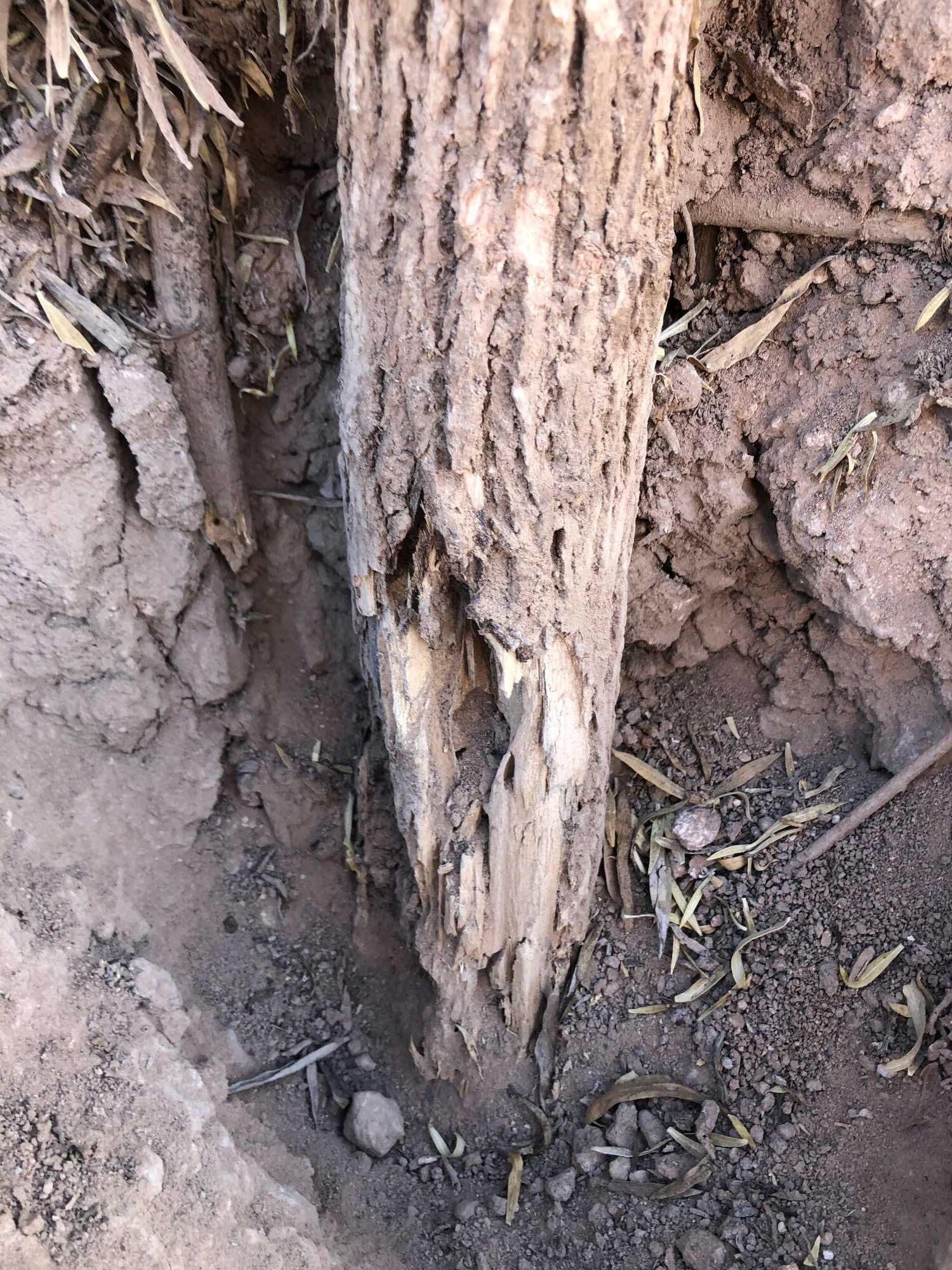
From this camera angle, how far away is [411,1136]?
2262 millimetres

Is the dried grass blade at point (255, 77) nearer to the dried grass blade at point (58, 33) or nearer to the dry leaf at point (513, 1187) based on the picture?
the dried grass blade at point (58, 33)

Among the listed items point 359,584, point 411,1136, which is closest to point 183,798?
point 359,584

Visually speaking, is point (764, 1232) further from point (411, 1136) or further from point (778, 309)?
point (778, 309)

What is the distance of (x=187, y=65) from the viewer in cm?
158

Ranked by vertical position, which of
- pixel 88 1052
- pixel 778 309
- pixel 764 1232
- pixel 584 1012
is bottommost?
pixel 764 1232

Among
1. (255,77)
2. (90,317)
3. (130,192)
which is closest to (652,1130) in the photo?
(90,317)

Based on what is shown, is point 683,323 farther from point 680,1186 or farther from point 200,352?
point 680,1186

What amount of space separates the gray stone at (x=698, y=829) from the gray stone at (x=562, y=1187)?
29.4 inches

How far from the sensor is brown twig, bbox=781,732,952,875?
80.7 inches

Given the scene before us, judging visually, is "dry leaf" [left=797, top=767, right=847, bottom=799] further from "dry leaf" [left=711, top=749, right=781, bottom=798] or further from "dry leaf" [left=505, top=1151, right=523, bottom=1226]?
"dry leaf" [left=505, top=1151, right=523, bottom=1226]

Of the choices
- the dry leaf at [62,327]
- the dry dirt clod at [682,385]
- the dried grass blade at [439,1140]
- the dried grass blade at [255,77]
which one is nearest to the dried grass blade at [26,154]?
the dry leaf at [62,327]

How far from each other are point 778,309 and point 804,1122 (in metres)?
1.62

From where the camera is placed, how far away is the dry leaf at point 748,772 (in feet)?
7.61

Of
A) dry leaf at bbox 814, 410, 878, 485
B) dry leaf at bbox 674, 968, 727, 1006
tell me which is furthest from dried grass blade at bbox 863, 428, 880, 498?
dry leaf at bbox 674, 968, 727, 1006
